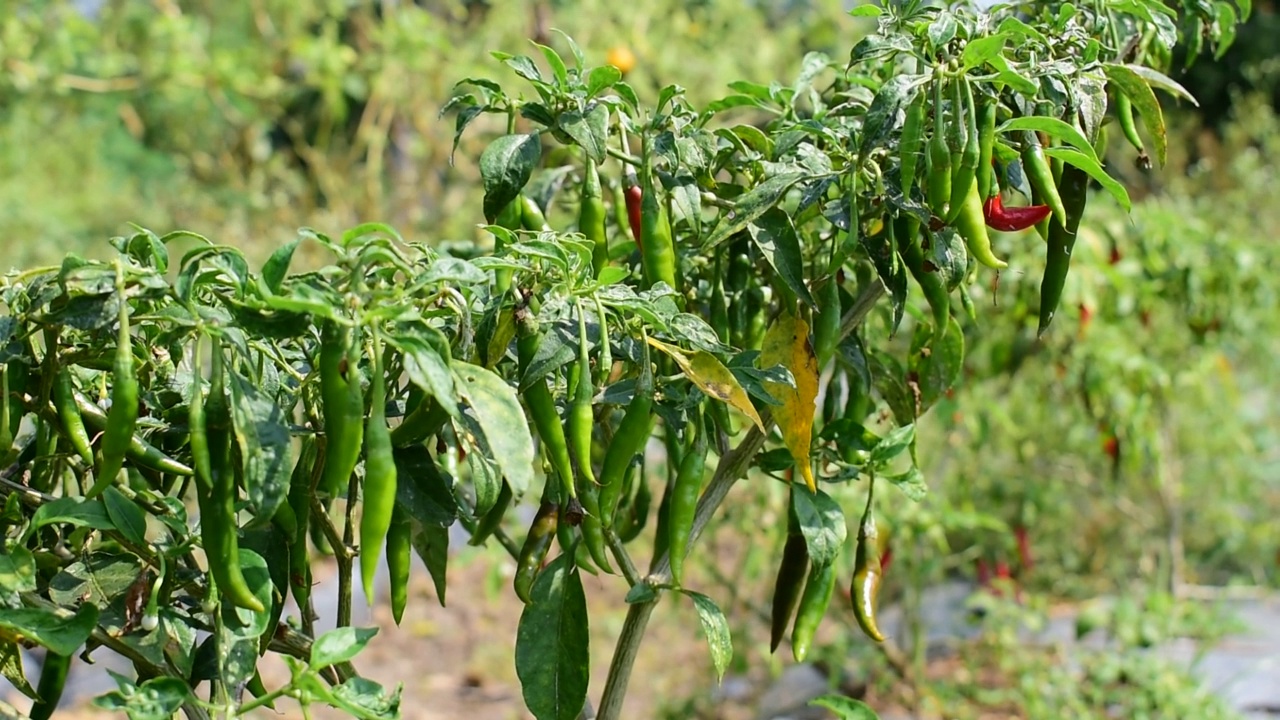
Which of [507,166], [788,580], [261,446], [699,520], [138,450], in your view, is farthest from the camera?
[788,580]

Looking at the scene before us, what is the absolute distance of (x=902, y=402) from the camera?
1.16 metres

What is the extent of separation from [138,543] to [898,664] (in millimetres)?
Answer: 2077

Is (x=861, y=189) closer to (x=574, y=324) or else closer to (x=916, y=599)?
(x=574, y=324)

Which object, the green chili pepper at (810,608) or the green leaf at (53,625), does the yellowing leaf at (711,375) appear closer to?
the green chili pepper at (810,608)

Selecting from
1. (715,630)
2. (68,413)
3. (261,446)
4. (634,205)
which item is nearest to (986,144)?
(634,205)

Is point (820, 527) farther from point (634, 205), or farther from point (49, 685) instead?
point (49, 685)

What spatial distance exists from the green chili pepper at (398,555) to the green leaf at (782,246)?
0.31 m

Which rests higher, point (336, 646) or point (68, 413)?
point (68, 413)

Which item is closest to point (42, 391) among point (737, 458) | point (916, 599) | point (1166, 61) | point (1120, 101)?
point (737, 458)

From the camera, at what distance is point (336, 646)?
0.72 m

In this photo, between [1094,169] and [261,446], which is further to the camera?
[1094,169]

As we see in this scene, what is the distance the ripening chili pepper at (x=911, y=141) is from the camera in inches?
32.0

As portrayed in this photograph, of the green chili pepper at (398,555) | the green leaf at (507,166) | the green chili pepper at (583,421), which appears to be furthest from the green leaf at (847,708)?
the green leaf at (507,166)

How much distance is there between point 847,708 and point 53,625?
0.59m
